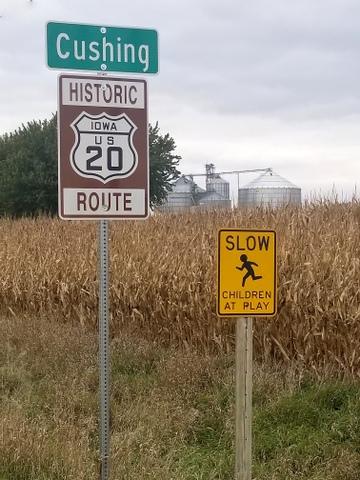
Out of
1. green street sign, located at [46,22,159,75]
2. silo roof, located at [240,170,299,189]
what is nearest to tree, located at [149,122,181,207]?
silo roof, located at [240,170,299,189]

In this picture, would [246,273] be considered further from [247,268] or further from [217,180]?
[217,180]

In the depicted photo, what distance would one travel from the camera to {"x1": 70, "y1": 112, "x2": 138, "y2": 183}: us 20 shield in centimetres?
399

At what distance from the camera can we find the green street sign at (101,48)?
397cm

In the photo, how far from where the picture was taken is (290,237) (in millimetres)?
7293

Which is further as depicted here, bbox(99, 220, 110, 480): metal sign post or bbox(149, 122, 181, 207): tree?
bbox(149, 122, 181, 207): tree

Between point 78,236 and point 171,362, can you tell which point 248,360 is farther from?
point 78,236

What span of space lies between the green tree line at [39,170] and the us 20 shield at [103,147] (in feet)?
102

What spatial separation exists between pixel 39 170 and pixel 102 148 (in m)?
33.5

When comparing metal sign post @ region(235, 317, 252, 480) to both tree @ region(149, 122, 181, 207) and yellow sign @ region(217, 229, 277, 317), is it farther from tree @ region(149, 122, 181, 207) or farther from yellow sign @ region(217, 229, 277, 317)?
tree @ region(149, 122, 181, 207)

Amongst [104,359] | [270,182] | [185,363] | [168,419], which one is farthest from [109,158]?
[270,182]

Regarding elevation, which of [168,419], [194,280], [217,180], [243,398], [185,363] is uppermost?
[217,180]

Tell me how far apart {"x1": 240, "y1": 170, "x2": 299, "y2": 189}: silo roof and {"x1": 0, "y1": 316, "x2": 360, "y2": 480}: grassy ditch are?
1499 cm

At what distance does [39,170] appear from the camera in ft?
120

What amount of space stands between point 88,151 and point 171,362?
323 cm
